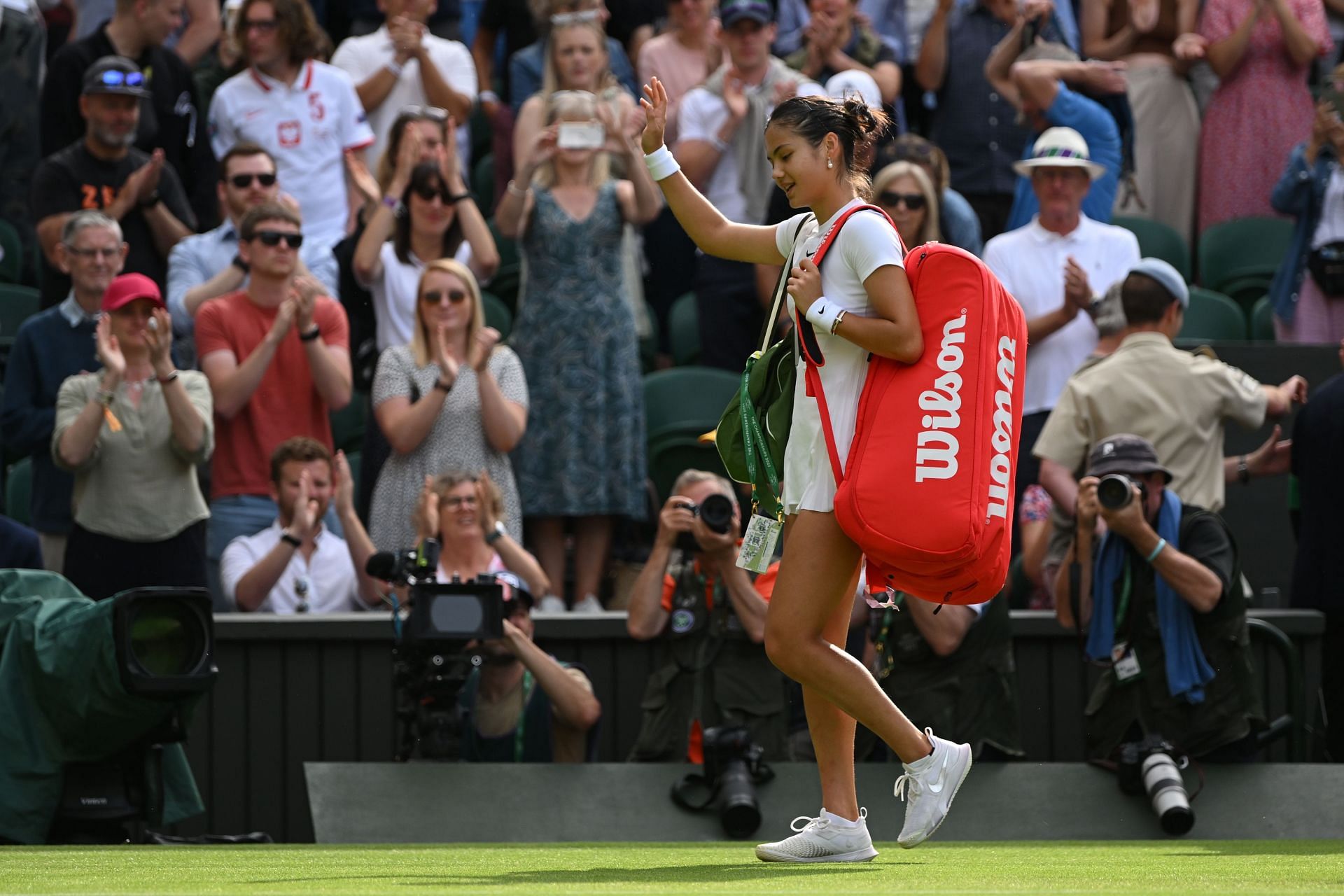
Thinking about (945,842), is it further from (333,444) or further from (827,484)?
(333,444)

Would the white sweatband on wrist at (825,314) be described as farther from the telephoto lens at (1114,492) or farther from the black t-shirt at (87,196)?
the black t-shirt at (87,196)

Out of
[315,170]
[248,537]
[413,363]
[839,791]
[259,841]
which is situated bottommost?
[259,841]

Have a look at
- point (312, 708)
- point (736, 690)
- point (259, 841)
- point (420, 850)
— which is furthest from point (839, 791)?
point (312, 708)

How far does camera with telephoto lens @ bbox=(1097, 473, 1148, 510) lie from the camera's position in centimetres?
734

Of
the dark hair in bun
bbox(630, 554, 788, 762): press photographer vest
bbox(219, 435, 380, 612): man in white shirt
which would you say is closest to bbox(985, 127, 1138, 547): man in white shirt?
→ bbox(630, 554, 788, 762): press photographer vest

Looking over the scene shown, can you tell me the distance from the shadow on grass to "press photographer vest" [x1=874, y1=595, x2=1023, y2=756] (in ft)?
7.32

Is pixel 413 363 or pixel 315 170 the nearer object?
pixel 413 363

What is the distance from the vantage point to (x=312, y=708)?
26.8 feet

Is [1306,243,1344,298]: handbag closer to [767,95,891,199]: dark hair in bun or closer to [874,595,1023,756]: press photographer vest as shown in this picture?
[874,595,1023,756]: press photographer vest

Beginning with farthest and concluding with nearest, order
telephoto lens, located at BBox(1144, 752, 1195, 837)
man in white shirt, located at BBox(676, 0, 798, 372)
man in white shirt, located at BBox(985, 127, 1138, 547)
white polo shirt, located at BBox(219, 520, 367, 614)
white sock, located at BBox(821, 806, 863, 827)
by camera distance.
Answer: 1. man in white shirt, located at BBox(676, 0, 798, 372)
2. man in white shirt, located at BBox(985, 127, 1138, 547)
3. white polo shirt, located at BBox(219, 520, 367, 614)
4. telephoto lens, located at BBox(1144, 752, 1195, 837)
5. white sock, located at BBox(821, 806, 863, 827)

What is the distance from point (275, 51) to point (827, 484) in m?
5.82

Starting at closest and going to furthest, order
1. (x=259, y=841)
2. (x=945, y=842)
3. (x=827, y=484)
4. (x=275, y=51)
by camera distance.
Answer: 1. (x=827, y=484)
2. (x=945, y=842)
3. (x=259, y=841)
4. (x=275, y=51)

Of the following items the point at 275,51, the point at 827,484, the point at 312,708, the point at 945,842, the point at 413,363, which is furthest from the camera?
the point at 275,51

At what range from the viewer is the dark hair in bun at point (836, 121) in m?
5.35
